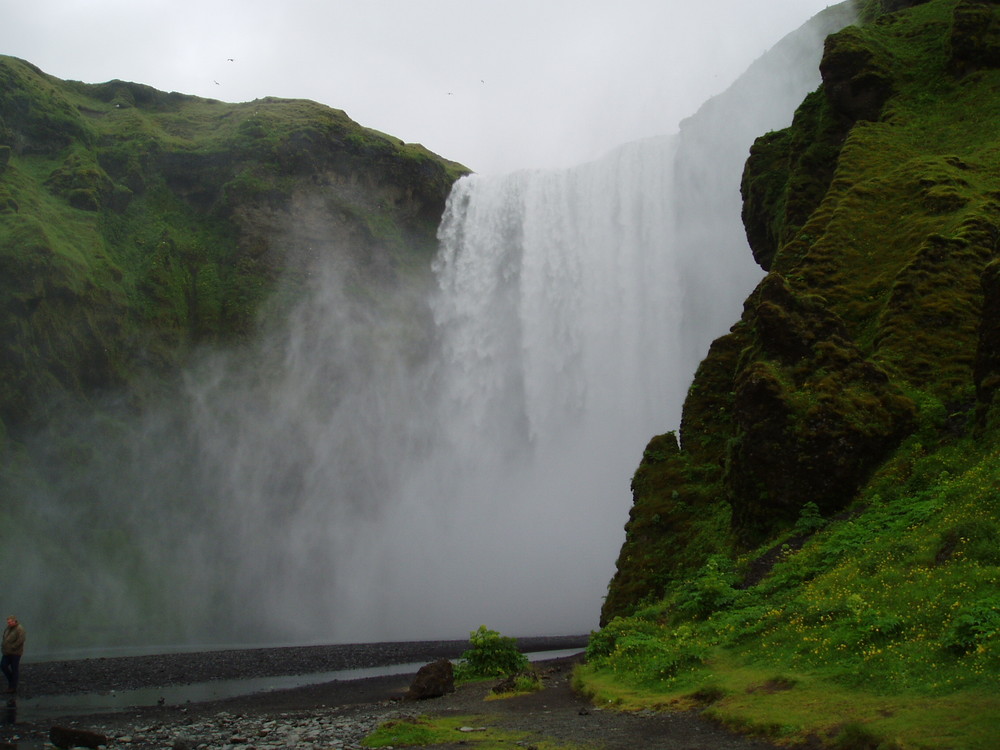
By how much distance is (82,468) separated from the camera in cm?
5319

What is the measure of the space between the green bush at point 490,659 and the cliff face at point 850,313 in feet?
9.93

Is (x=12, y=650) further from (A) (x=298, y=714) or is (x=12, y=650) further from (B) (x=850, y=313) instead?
(B) (x=850, y=313)

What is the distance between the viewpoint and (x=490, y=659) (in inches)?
927

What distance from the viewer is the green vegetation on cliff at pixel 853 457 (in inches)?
407

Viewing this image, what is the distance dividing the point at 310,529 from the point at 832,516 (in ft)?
151

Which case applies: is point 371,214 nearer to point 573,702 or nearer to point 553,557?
point 553,557

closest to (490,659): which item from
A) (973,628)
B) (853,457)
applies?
(853,457)

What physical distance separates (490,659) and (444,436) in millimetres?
38678

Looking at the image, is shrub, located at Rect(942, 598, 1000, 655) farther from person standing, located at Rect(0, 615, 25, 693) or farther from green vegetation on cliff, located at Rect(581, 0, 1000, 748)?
person standing, located at Rect(0, 615, 25, 693)

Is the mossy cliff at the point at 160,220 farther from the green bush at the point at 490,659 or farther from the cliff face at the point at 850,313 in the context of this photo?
the cliff face at the point at 850,313

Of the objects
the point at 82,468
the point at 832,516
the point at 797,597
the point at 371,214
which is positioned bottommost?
the point at 797,597

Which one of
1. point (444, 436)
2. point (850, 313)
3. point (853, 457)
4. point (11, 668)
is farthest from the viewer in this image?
point (444, 436)

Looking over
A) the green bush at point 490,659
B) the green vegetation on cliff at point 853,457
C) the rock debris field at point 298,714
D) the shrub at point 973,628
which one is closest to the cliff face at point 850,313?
the green vegetation on cliff at point 853,457

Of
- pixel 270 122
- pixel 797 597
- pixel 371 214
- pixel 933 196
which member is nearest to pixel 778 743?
pixel 797 597
